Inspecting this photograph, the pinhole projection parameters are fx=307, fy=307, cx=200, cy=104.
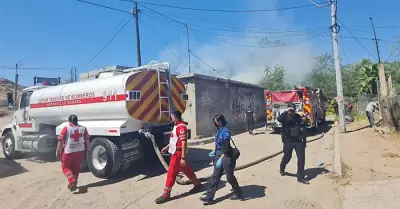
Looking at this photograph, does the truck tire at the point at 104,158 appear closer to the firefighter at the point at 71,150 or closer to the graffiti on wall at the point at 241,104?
the firefighter at the point at 71,150

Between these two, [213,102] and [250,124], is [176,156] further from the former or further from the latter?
[250,124]

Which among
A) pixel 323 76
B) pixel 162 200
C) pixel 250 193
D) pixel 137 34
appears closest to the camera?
pixel 162 200

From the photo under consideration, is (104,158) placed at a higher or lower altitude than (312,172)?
higher

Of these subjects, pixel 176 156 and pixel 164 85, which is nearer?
pixel 176 156

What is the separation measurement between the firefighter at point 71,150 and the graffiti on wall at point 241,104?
12.3 m

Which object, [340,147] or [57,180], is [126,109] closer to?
[57,180]

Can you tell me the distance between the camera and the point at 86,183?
750cm

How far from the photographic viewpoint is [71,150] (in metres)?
6.94

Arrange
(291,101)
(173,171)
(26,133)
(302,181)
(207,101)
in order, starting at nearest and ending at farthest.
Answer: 1. (173,171)
2. (302,181)
3. (26,133)
4. (291,101)
5. (207,101)

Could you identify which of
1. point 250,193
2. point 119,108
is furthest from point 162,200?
point 119,108

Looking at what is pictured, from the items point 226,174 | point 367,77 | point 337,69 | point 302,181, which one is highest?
point 367,77

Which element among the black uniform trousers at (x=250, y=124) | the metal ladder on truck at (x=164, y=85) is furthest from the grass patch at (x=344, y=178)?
the black uniform trousers at (x=250, y=124)

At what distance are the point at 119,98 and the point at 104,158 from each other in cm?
166

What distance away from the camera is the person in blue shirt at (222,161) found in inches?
216
